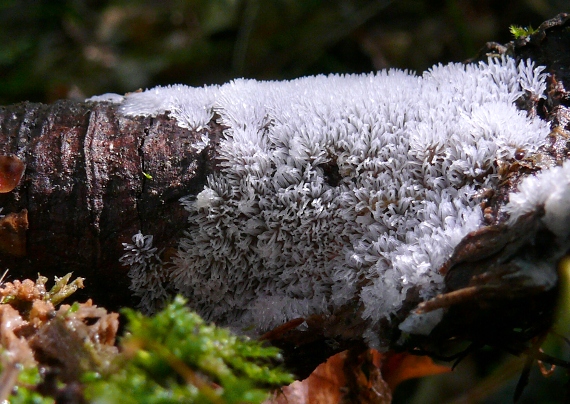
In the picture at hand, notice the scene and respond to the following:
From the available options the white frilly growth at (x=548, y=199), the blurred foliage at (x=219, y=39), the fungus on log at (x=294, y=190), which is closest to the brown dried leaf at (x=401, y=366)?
the fungus on log at (x=294, y=190)

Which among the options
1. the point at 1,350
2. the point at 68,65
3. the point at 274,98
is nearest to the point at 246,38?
the point at 68,65

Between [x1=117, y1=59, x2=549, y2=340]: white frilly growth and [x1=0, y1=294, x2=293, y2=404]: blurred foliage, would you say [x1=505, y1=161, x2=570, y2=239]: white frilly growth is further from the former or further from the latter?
[x1=0, y1=294, x2=293, y2=404]: blurred foliage

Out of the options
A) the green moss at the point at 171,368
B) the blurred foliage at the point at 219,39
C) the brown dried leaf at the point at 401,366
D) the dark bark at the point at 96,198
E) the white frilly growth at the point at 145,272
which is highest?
the blurred foliage at the point at 219,39

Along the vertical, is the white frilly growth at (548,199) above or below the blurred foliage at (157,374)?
above

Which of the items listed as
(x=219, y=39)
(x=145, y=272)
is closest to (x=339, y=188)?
(x=145, y=272)

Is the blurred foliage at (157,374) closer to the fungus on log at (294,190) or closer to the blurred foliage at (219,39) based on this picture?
the fungus on log at (294,190)

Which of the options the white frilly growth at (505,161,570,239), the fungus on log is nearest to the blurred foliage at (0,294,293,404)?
the fungus on log

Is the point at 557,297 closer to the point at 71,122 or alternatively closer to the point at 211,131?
the point at 211,131
